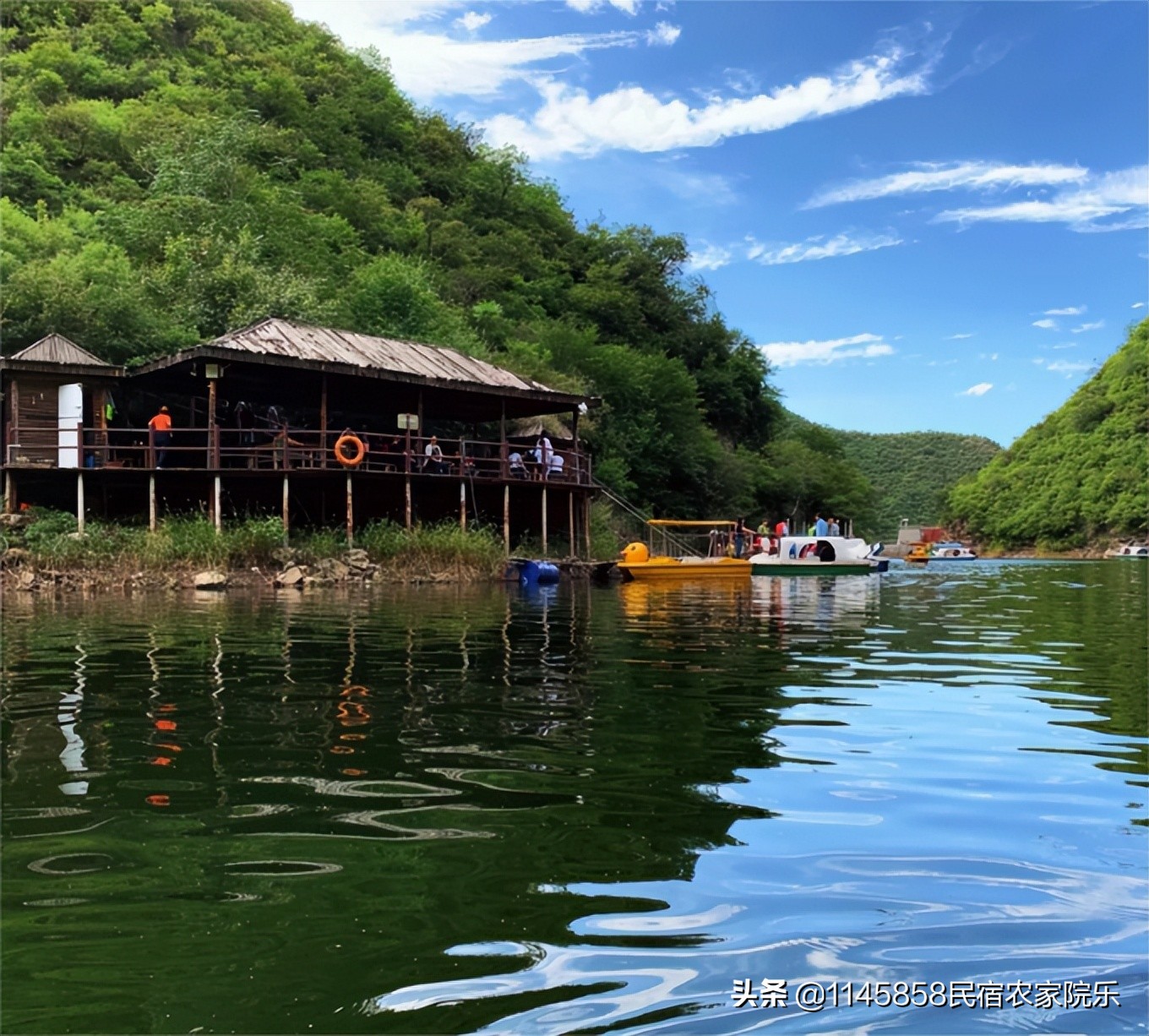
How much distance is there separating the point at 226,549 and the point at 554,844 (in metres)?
17.6

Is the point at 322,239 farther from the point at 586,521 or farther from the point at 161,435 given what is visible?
the point at 161,435

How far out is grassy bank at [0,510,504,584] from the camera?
19.2 metres

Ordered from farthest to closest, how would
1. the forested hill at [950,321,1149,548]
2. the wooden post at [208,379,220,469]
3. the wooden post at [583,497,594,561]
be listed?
the forested hill at [950,321,1149,548] < the wooden post at [583,497,594,561] < the wooden post at [208,379,220,469]

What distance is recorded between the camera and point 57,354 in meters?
23.4

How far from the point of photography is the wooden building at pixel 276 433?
22.0m

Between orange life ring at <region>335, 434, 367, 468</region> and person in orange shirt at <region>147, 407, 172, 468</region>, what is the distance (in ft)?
11.8

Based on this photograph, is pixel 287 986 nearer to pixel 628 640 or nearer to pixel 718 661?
pixel 718 661

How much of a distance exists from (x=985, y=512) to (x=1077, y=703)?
104104 mm

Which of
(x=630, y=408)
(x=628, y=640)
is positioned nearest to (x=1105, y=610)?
(x=628, y=640)

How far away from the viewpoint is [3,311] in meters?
26.0

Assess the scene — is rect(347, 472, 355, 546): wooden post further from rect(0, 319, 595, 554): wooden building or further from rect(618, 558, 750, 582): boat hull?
rect(618, 558, 750, 582): boat hull

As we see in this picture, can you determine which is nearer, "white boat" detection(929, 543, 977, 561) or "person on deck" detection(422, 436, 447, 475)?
"person on deck" detection(422, 436, 447, 475)

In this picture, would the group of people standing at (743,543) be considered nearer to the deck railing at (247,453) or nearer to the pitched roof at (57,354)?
the deck railing at (247,453)

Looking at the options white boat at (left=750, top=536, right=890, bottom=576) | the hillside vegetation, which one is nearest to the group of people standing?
white boat at (left=750, top=536, right=890, bottom=576)
